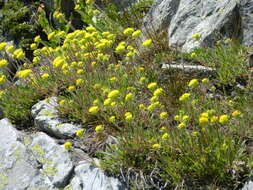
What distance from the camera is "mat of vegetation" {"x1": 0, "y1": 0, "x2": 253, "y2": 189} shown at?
12.1ft

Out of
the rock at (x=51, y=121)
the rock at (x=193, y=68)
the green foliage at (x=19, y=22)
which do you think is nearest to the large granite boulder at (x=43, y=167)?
the rock at (x=51, y=121)

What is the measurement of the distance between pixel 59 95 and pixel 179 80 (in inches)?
59.9

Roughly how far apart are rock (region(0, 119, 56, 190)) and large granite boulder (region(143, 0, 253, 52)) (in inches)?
99.2

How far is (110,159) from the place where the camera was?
13.3 feet

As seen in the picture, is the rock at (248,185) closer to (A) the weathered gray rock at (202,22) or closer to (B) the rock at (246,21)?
(B) the rock at (246,21)

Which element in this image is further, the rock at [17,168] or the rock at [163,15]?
the rock at [163,15]

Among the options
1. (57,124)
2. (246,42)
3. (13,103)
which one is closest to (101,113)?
(57,124)

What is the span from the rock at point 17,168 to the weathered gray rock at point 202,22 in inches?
102

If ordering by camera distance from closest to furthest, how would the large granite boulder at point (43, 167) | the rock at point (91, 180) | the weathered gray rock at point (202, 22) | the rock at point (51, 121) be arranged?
the rock at point (91, 180) < the large granite boulder at point (43, 167) < the rock at point (51, 121) < the weathered gray rock at point (202, 22)

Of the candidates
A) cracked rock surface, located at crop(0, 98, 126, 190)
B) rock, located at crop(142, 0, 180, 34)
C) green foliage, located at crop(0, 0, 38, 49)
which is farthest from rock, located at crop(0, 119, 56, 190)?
green foliage, located at crop(0, 0, 38, 49)

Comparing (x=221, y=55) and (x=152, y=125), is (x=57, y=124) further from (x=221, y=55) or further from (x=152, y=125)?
(x=221, y=55)

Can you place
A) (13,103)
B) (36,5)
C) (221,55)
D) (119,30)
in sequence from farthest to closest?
(36,5) < (119,30) < (13,103) < (221,55)

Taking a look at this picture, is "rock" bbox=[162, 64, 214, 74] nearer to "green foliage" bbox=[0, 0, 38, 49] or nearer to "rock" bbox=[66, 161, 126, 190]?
"rock" bbox=[66, 161, 126, 190]

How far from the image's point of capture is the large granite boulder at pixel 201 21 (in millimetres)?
5523
